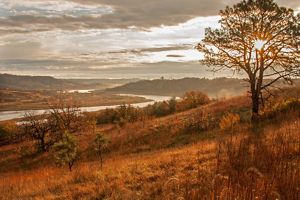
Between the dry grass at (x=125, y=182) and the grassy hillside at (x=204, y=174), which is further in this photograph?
the dry grass at (x=125, y=182)

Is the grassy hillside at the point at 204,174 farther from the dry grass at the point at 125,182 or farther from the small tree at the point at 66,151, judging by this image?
the small tree at the point at 66,151

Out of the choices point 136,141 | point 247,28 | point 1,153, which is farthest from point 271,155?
point 1,153

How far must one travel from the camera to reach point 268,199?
13.1 ft

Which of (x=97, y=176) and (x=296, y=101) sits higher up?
(x=296, y=101)

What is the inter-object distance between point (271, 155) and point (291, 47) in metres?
20.1

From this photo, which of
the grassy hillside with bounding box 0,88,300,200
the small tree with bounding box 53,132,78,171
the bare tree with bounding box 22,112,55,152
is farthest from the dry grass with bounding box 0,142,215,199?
the bare tree with bounding box 22,112,55,152

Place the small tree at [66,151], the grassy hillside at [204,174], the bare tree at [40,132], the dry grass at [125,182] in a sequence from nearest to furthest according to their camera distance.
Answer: the grassy hillside at [204,174] < the dry grass at [125,182] < the small tree at [66,151] < the bare tree at [40,132]

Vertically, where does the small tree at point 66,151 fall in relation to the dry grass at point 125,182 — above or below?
below

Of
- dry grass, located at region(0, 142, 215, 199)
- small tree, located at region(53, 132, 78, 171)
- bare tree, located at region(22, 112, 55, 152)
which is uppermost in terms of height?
dry grass, located at region(0, 142, 215, 199)

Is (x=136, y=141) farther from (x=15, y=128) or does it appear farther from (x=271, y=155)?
(x=15, y=128)

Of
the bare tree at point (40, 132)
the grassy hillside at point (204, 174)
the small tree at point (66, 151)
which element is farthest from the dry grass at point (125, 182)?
the bare tree at point (40, 132)

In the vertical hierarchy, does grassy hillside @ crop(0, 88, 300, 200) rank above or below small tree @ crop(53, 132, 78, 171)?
above

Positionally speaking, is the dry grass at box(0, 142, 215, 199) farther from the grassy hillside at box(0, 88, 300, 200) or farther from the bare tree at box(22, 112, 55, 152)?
the bare tree at box(22, 112, 55, 152)

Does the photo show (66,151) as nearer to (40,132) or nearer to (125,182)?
(125,182)
